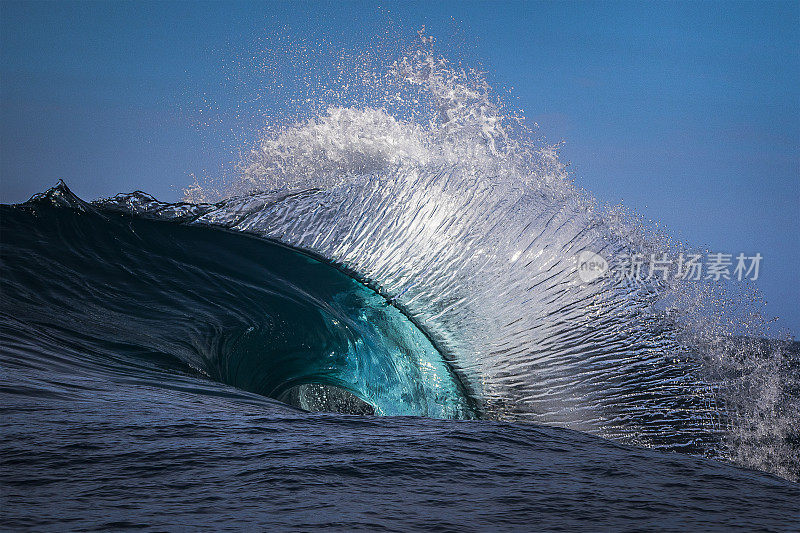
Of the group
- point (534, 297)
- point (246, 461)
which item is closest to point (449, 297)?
point (534, 297)

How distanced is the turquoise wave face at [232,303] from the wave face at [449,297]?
0.04 ft

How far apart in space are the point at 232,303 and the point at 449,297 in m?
1.09

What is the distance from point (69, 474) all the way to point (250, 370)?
7.51 ft

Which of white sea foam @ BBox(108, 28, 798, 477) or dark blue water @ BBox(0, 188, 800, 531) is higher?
white sea foam @ BBox(108, 28, 798, 477)

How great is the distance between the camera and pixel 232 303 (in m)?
3.32

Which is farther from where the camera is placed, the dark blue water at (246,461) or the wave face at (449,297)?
the wave face at (449,297)

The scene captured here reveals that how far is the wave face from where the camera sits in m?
3.33

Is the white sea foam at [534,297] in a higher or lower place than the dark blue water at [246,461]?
higher

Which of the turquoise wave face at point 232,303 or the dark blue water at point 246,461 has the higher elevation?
the turquoise wave face at point 232,303

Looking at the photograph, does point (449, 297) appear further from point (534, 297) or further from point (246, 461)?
point (246, 461)

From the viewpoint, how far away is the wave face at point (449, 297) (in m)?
3.33

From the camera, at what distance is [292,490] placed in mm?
1015

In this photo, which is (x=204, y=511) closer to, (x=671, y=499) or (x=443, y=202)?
(x=671, y=499)

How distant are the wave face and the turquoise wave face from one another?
11 mm
